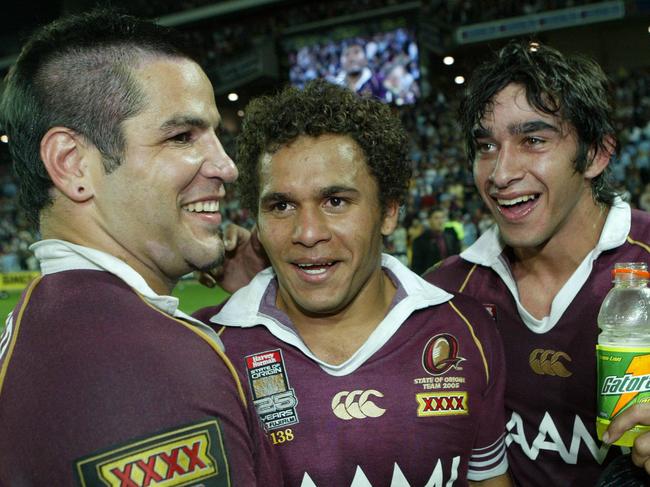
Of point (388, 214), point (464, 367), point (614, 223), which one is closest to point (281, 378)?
point (464, 367)

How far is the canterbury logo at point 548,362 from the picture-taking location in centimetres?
238

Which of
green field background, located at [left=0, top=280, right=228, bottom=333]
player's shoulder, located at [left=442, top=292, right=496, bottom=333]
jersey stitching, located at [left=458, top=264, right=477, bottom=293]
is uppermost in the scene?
jersey stitching, located at [left=458, top=264, right=477, bottom=293]

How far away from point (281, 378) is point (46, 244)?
96cm

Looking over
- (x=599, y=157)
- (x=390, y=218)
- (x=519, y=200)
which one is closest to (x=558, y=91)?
(x=599, y=157)

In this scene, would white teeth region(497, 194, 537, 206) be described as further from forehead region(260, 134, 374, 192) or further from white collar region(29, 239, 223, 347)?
white collar region(29, 239, 223, 347)

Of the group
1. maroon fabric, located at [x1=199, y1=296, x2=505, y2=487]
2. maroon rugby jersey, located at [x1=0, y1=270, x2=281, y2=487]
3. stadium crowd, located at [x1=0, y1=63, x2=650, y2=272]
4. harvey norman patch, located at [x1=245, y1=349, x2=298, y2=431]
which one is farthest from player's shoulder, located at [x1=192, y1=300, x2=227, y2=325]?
stadium crowd, located at [x1=0, y1=63, x2=650, y2=272]

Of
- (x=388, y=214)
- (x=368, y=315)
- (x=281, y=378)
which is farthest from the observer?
(x=388, y=214)

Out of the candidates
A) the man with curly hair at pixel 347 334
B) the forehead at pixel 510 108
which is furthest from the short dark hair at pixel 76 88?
the forehead at pixel 510 108

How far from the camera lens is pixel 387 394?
7.09ft

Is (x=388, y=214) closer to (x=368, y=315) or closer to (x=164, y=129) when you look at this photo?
Answer: (x=368, y=315)

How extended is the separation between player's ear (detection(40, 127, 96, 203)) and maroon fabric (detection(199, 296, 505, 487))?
35.0 inches

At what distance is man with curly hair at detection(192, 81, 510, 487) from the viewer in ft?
6.95

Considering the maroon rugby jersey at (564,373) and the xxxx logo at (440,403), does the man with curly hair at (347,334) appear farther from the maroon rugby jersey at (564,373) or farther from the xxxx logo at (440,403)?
the maroon rugby jersey at (564,373)

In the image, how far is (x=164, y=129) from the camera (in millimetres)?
1523
